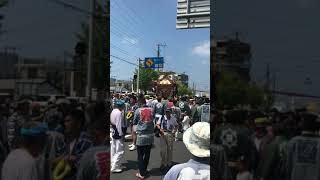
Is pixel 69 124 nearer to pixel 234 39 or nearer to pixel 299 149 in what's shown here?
pixel 234 39

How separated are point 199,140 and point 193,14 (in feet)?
2.57

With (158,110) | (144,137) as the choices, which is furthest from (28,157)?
(158,110)

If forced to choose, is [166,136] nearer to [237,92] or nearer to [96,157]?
[96,157]

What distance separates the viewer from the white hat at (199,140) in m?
2.19

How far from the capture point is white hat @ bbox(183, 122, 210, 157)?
7.20 ft

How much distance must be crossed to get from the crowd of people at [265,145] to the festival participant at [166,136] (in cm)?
473

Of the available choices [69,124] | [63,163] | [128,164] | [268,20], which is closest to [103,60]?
[69,124]

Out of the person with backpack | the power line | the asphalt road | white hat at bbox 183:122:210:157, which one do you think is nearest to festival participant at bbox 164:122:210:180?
white hat at bbox 183:122:210:157

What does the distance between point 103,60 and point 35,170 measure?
0.69m

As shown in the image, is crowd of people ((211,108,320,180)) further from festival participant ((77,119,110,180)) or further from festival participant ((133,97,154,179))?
festival participant ((133,97,154,179))

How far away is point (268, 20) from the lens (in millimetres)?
1904

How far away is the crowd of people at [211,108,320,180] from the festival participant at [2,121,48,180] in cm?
95

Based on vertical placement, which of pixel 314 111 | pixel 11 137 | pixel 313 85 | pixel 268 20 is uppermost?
pixel 268 20

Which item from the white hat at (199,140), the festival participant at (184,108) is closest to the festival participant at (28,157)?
the white hat at (199,140)
